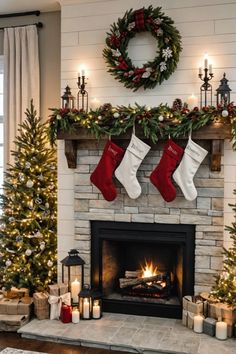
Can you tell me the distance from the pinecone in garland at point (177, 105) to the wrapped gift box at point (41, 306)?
196 cm

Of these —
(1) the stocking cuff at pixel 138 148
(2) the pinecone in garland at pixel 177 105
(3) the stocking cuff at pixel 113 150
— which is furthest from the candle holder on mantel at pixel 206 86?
(3) the stocking cuff at pixel 113 150

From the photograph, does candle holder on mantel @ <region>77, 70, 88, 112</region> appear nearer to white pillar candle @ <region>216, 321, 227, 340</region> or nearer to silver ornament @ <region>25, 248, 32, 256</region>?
silver ornament @ <region>25, 248, 32, 256</region>

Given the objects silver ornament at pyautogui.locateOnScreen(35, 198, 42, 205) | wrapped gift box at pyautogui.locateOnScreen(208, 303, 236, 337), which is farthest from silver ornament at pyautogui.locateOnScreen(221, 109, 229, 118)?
silver ornament at pyautogui.locateOnScreen(35, 198, 42, 205)

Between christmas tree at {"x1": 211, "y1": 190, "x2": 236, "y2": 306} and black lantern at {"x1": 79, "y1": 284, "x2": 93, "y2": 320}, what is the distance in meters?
1.04

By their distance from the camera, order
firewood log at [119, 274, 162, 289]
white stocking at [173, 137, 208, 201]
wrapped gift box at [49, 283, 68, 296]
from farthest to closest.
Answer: firewood log at [119, 274, 162, 289] → wrapped gift box at [49, 283, 68, 296] → white stocking at [173, 137, 208, 201]

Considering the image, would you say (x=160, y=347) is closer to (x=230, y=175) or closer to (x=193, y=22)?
(x=230, y=175)

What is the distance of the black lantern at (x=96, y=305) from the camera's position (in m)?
3.70

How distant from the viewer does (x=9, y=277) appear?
397 cm

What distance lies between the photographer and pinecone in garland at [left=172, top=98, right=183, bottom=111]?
139 inches

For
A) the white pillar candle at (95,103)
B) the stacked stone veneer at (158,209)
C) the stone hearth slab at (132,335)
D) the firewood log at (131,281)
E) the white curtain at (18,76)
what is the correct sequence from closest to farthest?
the stone hearth slab at (132,335), the stacked stone veneer at (158,209), the white pillar candle at (95,103), the firewood log at (131,281), the white curtain at (18,76)

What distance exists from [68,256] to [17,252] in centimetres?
53

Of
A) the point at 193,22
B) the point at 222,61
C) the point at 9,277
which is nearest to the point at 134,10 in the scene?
the point at 193,22

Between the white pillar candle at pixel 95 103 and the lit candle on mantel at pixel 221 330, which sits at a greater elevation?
the white pillar candle at pixel 95 103

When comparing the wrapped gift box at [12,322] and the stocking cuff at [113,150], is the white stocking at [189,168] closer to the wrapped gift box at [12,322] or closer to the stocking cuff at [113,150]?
the stocking cuff at [113,150]
